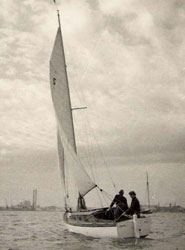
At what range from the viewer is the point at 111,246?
1551cm

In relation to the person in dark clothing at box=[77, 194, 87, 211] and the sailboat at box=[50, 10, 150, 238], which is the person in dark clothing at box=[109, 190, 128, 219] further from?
the person in dark clothing at box=[77, 194, 87, 211]

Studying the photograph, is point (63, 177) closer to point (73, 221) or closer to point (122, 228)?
point (73, 221)

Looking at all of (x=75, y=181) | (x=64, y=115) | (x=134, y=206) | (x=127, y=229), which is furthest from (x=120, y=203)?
(x=64, y=115)

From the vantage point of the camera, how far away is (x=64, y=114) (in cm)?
2322

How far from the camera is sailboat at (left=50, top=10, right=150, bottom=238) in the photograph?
55.2ft

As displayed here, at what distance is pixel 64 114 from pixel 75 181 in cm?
470

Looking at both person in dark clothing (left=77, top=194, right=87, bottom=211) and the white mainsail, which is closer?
the white mainsail

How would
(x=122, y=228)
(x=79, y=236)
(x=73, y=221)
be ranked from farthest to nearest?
1. (x=73, y=221)
2. (x=79, y=236)
3. (x=122, y=228)

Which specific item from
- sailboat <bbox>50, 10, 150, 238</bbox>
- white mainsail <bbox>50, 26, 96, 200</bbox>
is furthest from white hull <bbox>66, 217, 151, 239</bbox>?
white mainsail <bbox>50, 26, 96, 200</bbox>

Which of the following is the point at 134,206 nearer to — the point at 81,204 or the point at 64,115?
the point at 81,204

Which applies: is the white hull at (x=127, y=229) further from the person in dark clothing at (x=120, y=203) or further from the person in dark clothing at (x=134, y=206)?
the person in dark clothing at (x=120, y=203)

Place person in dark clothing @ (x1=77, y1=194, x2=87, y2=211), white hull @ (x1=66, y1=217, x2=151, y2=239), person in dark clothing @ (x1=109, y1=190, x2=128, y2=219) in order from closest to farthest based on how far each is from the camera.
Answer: white hull @ (x1=66, y1=217, x2=151, y2=239), person in dark clothing @ (x1=109, y1=190, x2=128, y2=219), person in dark clothing @ (x1=77, y1=194, x2=87, y2=211)

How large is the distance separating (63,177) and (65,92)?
646 centimetres

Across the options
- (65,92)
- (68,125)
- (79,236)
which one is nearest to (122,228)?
(79,236)
